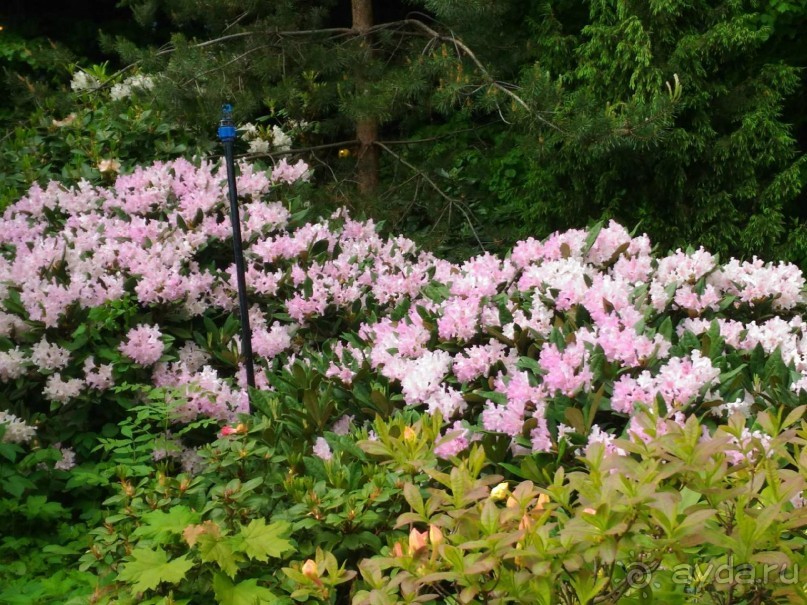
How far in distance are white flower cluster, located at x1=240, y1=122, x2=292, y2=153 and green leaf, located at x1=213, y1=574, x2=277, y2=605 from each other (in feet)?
12.0

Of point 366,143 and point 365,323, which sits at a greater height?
point 366,143

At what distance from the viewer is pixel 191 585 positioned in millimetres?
2100

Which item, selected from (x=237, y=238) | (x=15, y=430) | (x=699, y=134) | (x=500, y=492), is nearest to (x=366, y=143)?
(x=699, y=134)

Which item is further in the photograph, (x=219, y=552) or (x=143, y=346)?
(x=143, y=346)

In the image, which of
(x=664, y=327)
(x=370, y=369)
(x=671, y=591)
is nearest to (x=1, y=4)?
(x=370, y=369)

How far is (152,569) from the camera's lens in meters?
1.96

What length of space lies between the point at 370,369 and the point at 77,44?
343 inches

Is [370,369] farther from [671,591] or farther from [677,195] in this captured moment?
[677,195]

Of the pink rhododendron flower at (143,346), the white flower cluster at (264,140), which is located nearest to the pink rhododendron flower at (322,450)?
the pink rhododendron flower at (143,346)

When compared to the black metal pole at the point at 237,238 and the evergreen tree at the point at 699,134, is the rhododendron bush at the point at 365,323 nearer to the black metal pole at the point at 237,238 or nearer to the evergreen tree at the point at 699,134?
the black metal pole at the point at 237,238

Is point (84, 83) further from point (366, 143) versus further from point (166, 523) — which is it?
point (166, 523)

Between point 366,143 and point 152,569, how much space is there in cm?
478

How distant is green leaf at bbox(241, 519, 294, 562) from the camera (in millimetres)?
1924


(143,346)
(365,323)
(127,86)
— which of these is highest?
(127,86)
